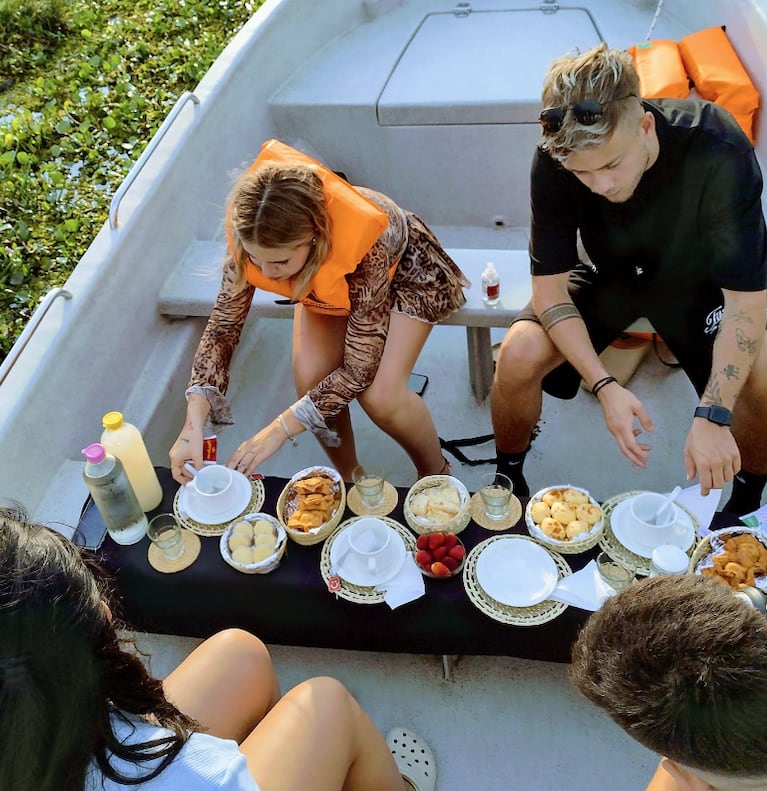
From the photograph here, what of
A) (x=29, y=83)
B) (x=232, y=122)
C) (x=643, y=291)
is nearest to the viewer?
(x=643, y=291)

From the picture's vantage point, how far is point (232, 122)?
266 cm

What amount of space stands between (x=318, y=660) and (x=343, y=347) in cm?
79

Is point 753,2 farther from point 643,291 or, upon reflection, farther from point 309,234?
point 309,234

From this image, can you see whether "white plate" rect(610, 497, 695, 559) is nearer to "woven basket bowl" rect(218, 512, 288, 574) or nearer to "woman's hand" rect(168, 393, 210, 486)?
"woven basket bowl" rect(218, 512, 288, 574)

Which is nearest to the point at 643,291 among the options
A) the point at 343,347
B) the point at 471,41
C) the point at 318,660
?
the point at 343,347

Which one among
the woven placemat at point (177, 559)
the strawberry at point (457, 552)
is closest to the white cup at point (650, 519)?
the strawberry at point (457, 552)

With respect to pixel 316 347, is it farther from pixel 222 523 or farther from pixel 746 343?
pixel 746 343

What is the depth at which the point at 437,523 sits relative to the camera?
146 cm

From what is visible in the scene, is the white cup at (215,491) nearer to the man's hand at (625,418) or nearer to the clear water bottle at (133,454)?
the clear water bottle at (133,454)

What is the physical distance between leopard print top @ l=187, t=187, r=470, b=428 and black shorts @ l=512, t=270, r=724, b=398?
0.24 m

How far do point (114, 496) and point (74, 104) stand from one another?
8.31ft

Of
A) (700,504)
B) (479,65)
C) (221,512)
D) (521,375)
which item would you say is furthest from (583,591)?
(479,65)

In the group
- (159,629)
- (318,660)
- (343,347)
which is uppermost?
(343,347)

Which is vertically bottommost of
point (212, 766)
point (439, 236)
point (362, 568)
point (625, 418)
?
point (439, 236)
